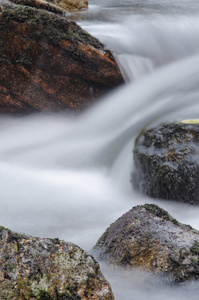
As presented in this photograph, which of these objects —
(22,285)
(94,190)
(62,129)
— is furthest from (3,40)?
(22,285)

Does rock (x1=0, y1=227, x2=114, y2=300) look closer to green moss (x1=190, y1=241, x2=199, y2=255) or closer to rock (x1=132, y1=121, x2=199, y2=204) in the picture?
green moss (x1=190, y1=241, x2=199, y2=255)

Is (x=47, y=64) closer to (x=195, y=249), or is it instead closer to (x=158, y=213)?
(x=158, y=213)

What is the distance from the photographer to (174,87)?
23.9 feet

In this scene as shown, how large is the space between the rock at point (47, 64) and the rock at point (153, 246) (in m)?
4.04

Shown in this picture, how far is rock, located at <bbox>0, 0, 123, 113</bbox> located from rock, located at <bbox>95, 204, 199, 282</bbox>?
404cm

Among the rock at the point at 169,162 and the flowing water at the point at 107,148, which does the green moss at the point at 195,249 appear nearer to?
the flowing water at the point at 107,148

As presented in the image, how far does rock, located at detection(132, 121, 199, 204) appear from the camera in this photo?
4508mm

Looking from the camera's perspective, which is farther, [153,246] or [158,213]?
[158,213]

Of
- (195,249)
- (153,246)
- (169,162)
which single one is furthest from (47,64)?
(195,249)

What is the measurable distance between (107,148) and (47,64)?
202cm

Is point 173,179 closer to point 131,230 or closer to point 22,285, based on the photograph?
point 131,230

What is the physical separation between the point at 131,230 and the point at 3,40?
4.82 metres

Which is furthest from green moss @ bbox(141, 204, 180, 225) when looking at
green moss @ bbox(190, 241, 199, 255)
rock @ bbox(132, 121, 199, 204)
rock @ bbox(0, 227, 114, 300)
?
rock @ bbox(132, 121, 199, 204)

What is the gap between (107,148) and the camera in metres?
6.14
